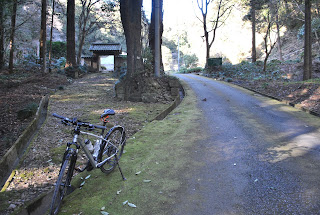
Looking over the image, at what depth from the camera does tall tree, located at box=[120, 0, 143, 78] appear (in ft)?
37.3

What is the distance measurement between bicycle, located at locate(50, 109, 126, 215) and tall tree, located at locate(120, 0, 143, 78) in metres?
7.22

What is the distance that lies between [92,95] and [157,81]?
345 centimetres

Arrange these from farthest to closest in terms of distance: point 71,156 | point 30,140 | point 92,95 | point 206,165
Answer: point 92,95 < point 30,140 < point 206,165 < point 71,156

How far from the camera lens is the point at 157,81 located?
38.4ft

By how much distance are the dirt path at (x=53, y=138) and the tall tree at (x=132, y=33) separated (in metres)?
1.83

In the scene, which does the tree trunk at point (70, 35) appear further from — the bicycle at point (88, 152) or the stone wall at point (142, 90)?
the bicycle at point (88, 152)

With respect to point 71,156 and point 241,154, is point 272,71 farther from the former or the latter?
point 71,156

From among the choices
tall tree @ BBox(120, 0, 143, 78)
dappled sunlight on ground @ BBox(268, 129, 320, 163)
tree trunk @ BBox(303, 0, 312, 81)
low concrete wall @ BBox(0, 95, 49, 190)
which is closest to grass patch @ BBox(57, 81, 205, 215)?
low concrete wall @ BBox(0, 95, 49, 190)

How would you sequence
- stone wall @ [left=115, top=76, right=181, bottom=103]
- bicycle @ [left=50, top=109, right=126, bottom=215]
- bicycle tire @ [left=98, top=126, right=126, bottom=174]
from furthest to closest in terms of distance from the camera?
stone wall @ [left=115, top=76, right=181, bottom=103] → bicycle tire @ [left=98, top=126, right=126, bottom=174] → bicycle @ [left=50, top=109, right=126, bottom=215]

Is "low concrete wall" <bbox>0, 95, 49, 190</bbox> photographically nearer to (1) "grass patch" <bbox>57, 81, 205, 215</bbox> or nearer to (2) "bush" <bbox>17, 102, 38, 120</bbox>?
(2) "bush" <bbox>17, 102, 38, 120</bbox>

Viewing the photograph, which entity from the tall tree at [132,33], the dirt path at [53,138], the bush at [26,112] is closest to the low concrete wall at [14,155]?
the dirt path at [53,138]

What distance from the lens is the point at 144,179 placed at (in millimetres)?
3881

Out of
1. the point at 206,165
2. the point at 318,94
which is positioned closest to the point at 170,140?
the point at 206,165

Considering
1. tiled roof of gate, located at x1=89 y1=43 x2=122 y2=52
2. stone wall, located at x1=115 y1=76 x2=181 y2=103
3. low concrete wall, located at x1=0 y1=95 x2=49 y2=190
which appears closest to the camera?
low concrete wall, located at x1=0 y1=95 x2=49 y2=190
